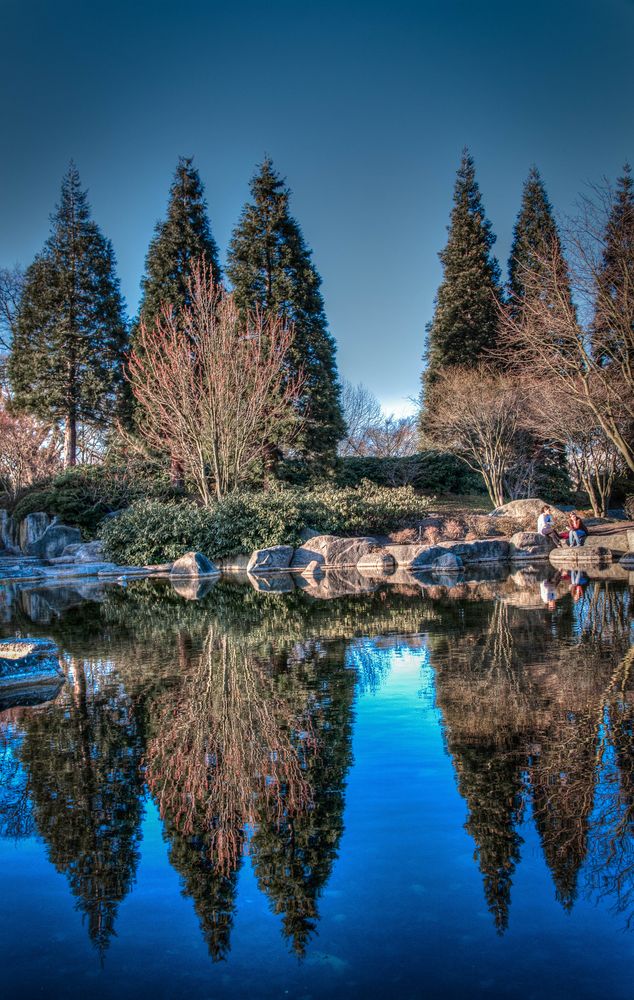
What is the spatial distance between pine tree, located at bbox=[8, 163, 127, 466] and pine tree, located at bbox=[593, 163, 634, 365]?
21140 millimetres

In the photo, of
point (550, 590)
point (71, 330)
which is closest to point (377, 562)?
point (550, 590)

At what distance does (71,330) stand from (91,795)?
2995 centimetres

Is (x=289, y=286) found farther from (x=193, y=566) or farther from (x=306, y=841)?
(x=306, y=841)

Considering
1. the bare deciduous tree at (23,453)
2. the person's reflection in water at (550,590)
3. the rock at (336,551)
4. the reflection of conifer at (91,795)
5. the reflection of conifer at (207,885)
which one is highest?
the bare deciduous tree at (23,453)

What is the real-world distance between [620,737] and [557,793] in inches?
35.2

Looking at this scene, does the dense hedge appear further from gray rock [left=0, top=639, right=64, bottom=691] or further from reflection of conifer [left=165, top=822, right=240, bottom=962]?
reflection of conifer [left=165, top=822, right=240, bottom=962]

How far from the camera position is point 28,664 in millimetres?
5898

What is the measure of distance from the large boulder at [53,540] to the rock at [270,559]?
7.08 m

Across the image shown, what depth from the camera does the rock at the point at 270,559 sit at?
712 inches

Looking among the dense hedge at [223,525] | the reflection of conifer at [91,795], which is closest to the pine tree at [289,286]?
the dense hedge at [223,525]

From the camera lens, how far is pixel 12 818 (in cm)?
321

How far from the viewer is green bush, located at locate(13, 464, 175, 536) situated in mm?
22797

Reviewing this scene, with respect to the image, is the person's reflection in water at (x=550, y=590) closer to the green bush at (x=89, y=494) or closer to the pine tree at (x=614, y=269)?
the pine tree at (x=614, y=269)

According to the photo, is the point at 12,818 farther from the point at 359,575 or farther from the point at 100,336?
the point at 100,336
